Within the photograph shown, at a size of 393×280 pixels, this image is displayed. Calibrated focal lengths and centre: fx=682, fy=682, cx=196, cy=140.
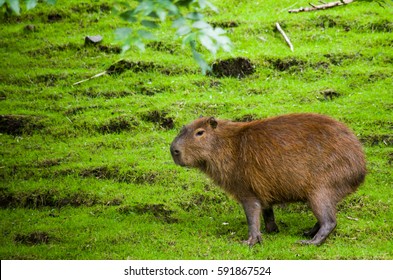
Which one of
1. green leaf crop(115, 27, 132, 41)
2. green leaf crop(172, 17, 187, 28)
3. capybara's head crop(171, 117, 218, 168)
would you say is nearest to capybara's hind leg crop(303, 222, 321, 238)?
capybara's head crop(171, 117, 218, 168)

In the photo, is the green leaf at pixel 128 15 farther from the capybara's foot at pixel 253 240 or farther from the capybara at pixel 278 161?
the capybara's foot at pixel 253 240

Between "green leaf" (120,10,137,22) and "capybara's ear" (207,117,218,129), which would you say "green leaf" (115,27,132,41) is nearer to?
"green leaf" (120,10,137,22)

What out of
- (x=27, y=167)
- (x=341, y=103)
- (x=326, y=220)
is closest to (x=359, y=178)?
(x=326, y=220)

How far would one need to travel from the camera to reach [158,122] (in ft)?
35.4

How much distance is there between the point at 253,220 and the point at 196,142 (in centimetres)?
111

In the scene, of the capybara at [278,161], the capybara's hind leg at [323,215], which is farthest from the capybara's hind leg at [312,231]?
the capybara's hind leg at [323,215]

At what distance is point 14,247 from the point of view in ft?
25.6

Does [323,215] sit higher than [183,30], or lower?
lower

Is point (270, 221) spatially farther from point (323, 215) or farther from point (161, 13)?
point (161, 13)

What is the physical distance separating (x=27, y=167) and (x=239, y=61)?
167 inches

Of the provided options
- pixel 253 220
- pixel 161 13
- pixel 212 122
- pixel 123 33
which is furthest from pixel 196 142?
pixel 161 13

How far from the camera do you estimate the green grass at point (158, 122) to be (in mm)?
7859

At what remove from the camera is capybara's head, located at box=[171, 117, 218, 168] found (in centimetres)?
780

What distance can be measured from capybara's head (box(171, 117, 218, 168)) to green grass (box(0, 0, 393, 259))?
0.88 m
